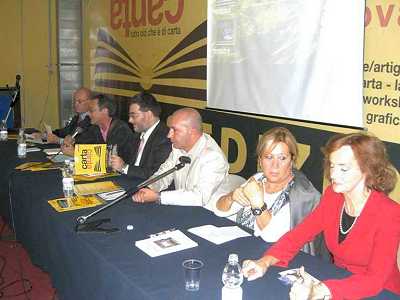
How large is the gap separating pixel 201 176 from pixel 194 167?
109 millimetres

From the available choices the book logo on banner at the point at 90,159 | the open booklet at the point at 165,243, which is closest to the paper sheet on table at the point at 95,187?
the book logo on banner at the point at 90,159

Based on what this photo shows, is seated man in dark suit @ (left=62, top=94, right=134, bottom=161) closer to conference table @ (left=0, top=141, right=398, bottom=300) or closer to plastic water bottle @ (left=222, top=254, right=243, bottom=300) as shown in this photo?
conference table @ (left=0, top=141, right=398, bottom=300)

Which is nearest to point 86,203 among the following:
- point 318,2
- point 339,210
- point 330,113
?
point 339,210

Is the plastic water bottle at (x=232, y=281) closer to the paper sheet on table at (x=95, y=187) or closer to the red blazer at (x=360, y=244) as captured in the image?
the red blazer at (x=360, y=244)

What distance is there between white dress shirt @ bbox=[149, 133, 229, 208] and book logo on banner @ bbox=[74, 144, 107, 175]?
2.00ft

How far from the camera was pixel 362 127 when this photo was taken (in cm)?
293

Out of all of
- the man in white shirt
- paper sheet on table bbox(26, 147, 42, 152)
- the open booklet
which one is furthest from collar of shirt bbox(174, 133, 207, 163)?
paper sheet on table bbox(26, 147, 42, 152)

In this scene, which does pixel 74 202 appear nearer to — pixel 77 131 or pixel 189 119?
pixel 189 119

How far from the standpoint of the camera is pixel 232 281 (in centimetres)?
146

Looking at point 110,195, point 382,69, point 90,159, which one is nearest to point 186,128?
point 110,195

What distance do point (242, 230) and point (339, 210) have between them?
45cm

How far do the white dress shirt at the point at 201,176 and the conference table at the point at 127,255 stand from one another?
6.1 inches

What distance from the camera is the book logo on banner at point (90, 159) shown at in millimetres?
3084

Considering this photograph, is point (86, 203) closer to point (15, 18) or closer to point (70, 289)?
point (70, 289)
